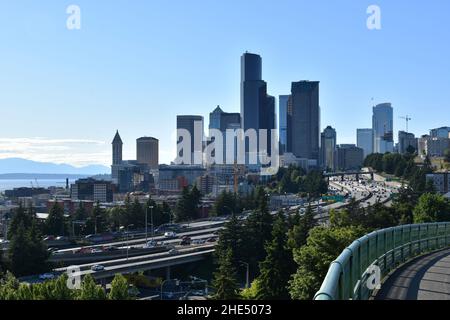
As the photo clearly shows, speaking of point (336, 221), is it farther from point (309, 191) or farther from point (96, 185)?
point (96, 185)

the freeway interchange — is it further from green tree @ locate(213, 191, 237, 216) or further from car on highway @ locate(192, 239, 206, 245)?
green tree @ locate(213, 191, 237, 216)

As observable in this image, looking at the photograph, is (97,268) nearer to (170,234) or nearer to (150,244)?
(150,244)

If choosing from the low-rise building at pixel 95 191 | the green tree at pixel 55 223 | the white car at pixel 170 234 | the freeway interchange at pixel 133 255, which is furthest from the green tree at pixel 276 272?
the low-rise building at pixel 95 191

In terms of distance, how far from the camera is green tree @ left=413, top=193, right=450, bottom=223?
36.5 meters

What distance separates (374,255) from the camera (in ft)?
29.4

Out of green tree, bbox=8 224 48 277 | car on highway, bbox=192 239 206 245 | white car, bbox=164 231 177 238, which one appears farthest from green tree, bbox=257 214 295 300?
white car, bbox=164 231 177 238

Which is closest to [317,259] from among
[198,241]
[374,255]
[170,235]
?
[374,255]

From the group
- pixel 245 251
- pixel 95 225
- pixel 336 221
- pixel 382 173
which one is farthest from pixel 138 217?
pixel 382 173

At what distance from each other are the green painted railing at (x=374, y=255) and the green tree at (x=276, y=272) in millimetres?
12684

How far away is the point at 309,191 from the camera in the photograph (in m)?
113

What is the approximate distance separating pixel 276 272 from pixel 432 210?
1357 cm

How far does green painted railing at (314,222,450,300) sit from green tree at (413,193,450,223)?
20190 millimetres
